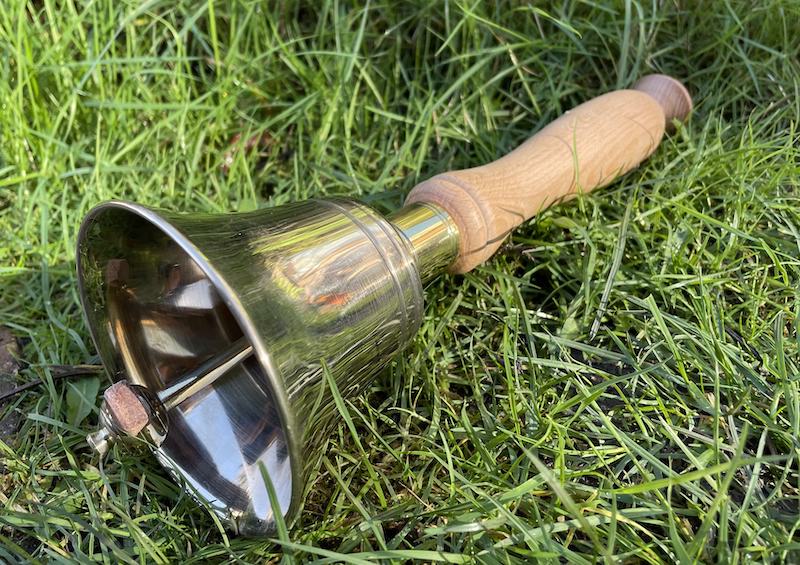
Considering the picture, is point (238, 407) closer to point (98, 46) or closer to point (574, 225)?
point (574, 225)

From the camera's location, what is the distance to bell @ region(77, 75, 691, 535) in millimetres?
1026

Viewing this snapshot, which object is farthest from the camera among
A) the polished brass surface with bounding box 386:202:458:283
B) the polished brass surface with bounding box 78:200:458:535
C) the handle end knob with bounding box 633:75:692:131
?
the handle end knob with bounding box 633:75:692:131

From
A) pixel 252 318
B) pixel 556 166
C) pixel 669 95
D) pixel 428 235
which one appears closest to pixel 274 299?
pixel 252 318

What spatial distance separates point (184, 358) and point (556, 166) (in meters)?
0.90

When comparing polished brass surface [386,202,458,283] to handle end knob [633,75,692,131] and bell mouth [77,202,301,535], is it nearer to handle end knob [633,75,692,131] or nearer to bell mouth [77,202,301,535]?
bell mouth [77,202,301,535]

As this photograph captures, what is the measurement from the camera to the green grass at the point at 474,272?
44.5 inches

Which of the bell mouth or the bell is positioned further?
the bell mouth

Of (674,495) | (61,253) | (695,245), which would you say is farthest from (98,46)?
(674,495)

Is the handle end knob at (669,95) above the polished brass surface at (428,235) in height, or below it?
below

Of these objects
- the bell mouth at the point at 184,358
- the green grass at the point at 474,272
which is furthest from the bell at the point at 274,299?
the green grass at the point at 474,272

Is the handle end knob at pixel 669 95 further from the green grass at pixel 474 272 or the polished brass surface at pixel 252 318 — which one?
the polished brass surface at pixel 252 318

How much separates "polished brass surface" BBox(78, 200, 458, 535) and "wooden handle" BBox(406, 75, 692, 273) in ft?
0.20

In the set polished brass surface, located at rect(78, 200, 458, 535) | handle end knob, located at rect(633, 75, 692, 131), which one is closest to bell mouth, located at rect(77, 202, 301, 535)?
polished brass surface, located at rect(78, 200, 458, 535)

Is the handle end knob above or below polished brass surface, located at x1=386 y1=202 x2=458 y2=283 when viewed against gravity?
below
